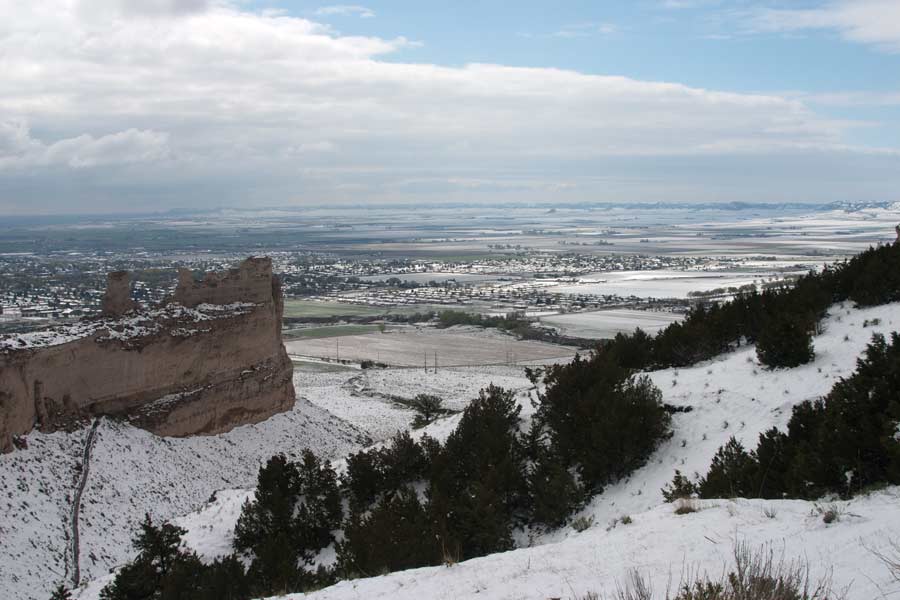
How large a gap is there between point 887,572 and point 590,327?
2439 inches

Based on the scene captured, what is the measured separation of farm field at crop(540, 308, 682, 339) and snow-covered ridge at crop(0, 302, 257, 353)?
37.4 metres

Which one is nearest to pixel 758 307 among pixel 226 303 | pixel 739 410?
pixel 739 410

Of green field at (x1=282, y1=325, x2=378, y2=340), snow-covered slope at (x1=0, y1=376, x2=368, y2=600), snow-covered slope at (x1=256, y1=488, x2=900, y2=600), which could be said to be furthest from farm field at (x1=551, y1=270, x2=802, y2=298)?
snow-covered slope at (x1=256, y1=488, x2=900, y2=600)

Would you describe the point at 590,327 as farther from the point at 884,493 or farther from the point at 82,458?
the point at 884,493

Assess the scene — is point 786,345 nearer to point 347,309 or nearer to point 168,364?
point 168,364

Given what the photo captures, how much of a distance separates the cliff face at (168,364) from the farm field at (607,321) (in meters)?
34.9

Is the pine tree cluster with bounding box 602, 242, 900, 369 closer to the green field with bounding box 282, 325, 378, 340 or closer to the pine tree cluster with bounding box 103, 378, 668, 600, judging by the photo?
the pine tree cluster with bounding box 103, 378, 668, 600

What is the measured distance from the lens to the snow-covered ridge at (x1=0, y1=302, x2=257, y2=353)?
24844 mm

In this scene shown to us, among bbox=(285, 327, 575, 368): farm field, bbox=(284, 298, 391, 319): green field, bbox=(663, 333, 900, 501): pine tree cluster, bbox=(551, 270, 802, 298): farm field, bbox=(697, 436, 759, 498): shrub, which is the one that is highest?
bbox=(663, 333, 900, 501): pine tree cluster

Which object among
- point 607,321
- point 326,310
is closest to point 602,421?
point 607,321

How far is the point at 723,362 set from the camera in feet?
63.3

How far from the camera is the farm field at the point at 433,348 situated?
55.9 m

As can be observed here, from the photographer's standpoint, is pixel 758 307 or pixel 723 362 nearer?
pixel 723 362

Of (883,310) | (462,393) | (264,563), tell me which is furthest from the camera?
(462,393)
